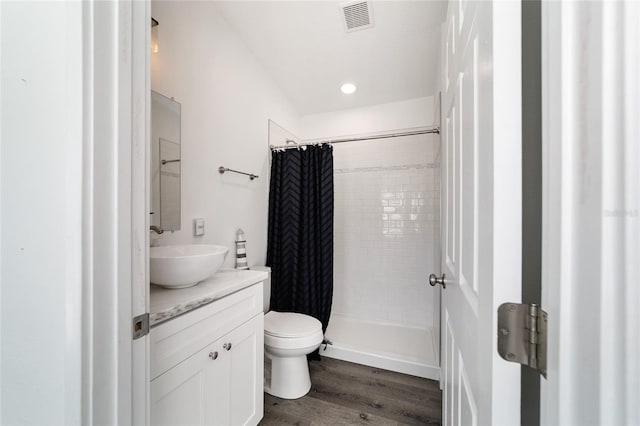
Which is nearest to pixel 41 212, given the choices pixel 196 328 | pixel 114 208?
pixel 114 208

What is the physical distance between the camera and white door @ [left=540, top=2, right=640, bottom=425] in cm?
26

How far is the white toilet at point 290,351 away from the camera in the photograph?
1.52 meters

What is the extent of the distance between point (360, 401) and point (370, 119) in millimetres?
2477

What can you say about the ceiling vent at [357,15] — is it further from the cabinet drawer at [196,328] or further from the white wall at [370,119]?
the cabinet drawer at [196,328]

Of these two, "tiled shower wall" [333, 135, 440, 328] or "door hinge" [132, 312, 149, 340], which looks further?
"tiled shower wall" [333, 135, 440, 328]

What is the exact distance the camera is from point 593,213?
275 millimetres

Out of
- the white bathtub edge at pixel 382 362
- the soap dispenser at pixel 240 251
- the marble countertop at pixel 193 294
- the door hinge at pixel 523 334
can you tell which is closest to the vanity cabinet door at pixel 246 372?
the marble countertop at pixel 193 294

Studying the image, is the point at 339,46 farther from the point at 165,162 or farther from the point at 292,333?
the point at 292,333

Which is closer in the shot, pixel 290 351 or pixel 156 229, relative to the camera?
pixel 156 229

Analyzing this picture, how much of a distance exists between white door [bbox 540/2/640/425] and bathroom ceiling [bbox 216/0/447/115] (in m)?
1.59

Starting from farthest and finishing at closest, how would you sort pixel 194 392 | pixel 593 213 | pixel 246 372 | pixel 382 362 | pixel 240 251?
pixel 382 362 → pixel 240 251 → pixel 246 372 → pixel 194 392 → pixel 593 213

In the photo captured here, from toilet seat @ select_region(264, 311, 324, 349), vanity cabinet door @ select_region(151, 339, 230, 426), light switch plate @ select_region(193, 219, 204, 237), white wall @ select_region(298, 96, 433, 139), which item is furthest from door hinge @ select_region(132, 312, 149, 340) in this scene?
white wall @ select_region(298, 96, 433, 139)

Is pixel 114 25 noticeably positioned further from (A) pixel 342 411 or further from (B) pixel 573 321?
(A) pixel 342 411

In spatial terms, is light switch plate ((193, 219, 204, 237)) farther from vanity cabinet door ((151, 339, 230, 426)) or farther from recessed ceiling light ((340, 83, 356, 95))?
recessed ceiling light ((340, 83, 356, 95))
